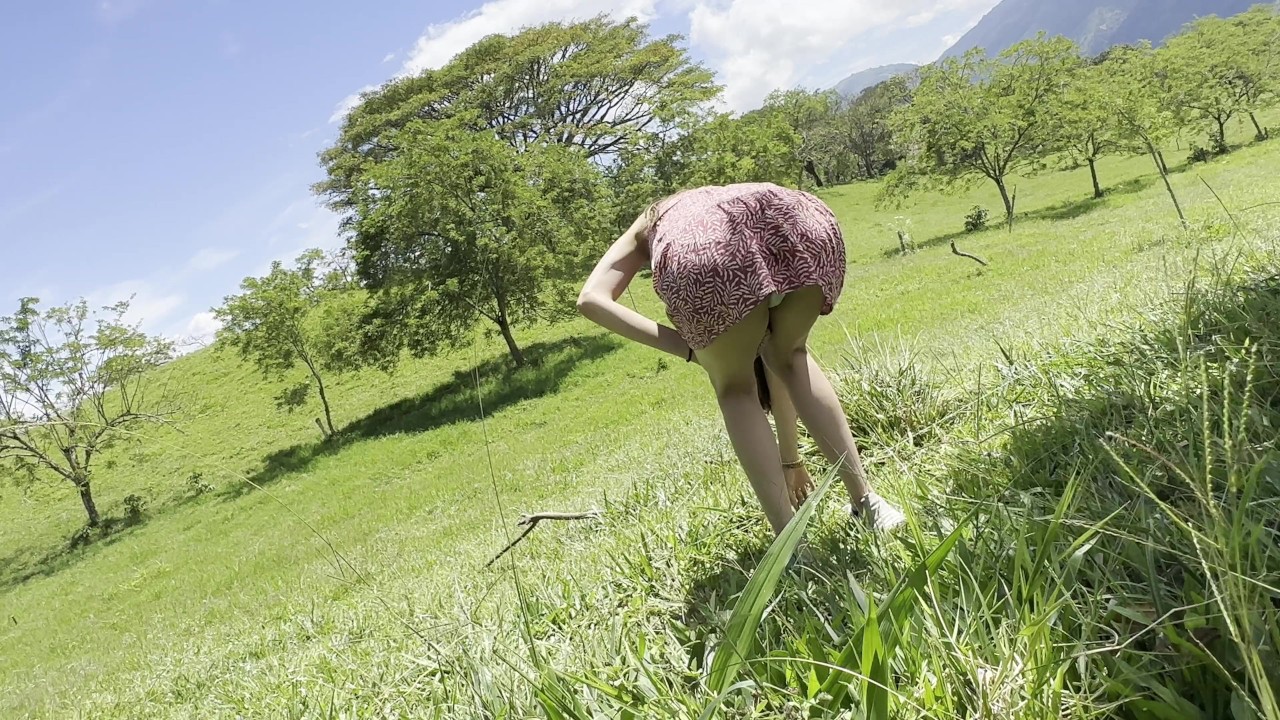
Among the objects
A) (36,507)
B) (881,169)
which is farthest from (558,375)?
(881,169)

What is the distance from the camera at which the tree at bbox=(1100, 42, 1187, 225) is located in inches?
864

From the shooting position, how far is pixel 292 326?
71.3 ft

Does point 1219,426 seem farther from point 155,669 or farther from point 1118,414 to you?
point 155,669

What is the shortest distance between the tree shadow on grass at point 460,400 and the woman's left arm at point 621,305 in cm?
1626

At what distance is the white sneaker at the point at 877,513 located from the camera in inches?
79.0

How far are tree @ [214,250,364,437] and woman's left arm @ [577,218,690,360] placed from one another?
68.8 feet

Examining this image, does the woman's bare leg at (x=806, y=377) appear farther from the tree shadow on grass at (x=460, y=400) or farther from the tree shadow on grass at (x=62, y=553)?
the tree shadow on grass at (x=62, y=553)

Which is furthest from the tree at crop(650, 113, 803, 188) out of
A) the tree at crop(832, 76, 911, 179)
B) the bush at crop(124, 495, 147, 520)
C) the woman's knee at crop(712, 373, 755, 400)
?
the tree at crop(832, 76, 911, 179)

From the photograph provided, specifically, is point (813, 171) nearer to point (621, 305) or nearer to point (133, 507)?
point (133, 507)

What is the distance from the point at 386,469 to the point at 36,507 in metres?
18.4

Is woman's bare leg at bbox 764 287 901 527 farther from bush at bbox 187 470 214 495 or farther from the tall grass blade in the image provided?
bush at bbox 187 470 214 495

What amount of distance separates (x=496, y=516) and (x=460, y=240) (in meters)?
14.5

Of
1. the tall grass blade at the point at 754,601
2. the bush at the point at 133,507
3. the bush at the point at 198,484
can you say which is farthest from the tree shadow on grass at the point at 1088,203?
the bush at the point at 133,507

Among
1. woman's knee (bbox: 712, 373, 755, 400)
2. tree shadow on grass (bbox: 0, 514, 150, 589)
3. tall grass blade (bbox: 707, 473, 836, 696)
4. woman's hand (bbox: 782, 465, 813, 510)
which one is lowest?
tree shadow on grass (bbox: 0, 514, 150, 589)
